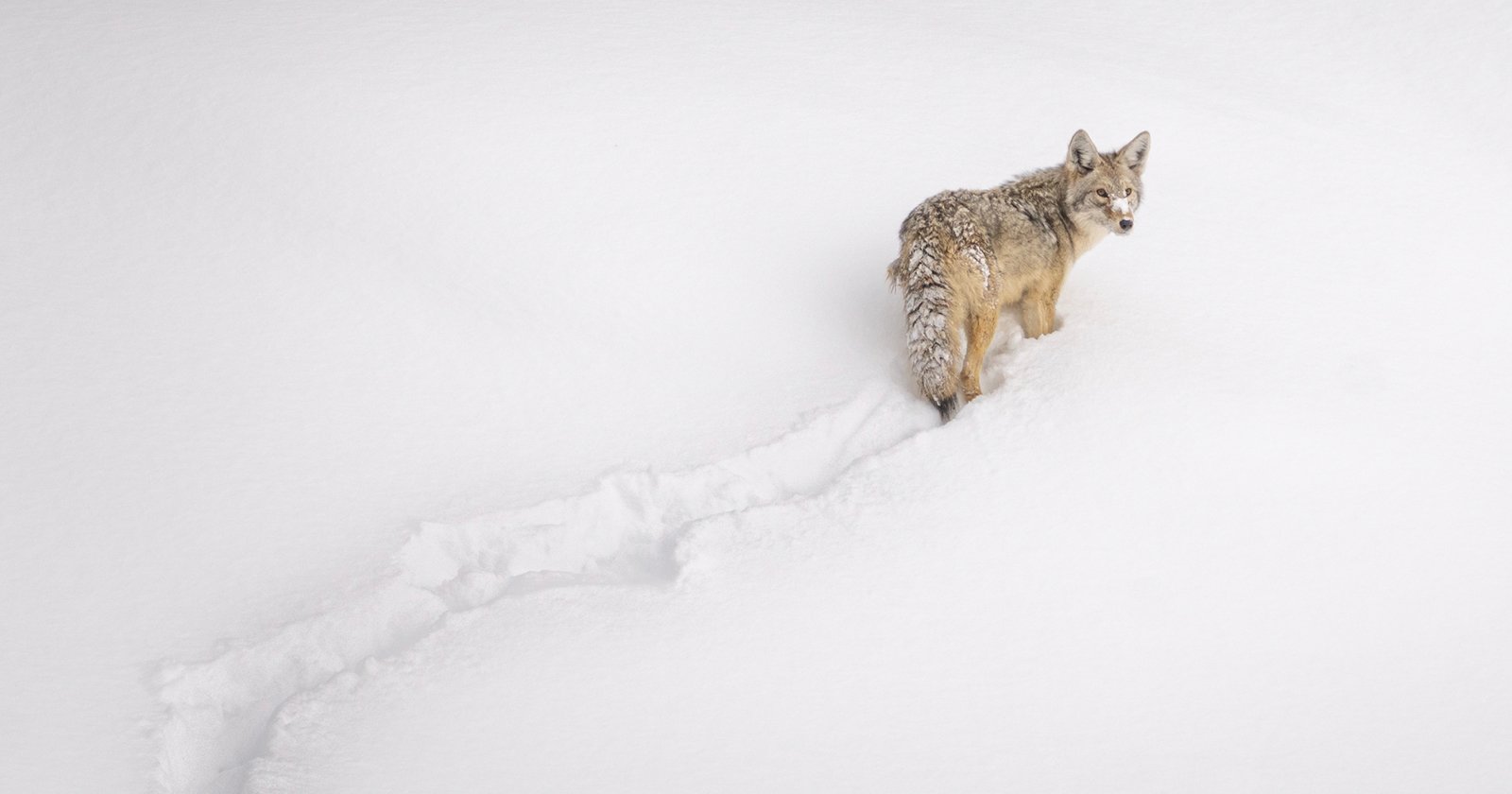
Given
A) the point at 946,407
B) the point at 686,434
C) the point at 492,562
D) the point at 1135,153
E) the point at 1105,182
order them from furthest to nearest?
the point at 1135,153
the point at 1105,182
the point at 946,407
the point at 686,434
the point at 492,562

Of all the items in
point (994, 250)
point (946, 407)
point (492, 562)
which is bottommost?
point (492, 562)

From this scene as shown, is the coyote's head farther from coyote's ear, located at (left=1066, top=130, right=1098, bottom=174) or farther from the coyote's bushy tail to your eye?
the coyote's bushy tail

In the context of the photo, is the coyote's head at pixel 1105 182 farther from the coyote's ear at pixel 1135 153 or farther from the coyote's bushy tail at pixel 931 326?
the coyote's bushy tail at pixel 931 326

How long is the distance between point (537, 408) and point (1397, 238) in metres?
5.41

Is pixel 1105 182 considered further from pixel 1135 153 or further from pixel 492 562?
pixel 492 562

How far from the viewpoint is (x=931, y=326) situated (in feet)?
17.0

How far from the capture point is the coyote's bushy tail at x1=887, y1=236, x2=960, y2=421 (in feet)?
16.8

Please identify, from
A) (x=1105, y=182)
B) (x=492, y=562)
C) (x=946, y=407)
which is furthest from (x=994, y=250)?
(x=492, y=562)

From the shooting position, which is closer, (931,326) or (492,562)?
(492,562)

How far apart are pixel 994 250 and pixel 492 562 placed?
3.06 m

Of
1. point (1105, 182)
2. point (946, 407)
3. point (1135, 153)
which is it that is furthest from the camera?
point (1135, 153)

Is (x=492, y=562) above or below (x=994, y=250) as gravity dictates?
below

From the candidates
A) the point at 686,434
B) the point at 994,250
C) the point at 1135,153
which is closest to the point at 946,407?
the point at 994,250

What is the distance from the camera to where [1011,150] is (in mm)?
6996
